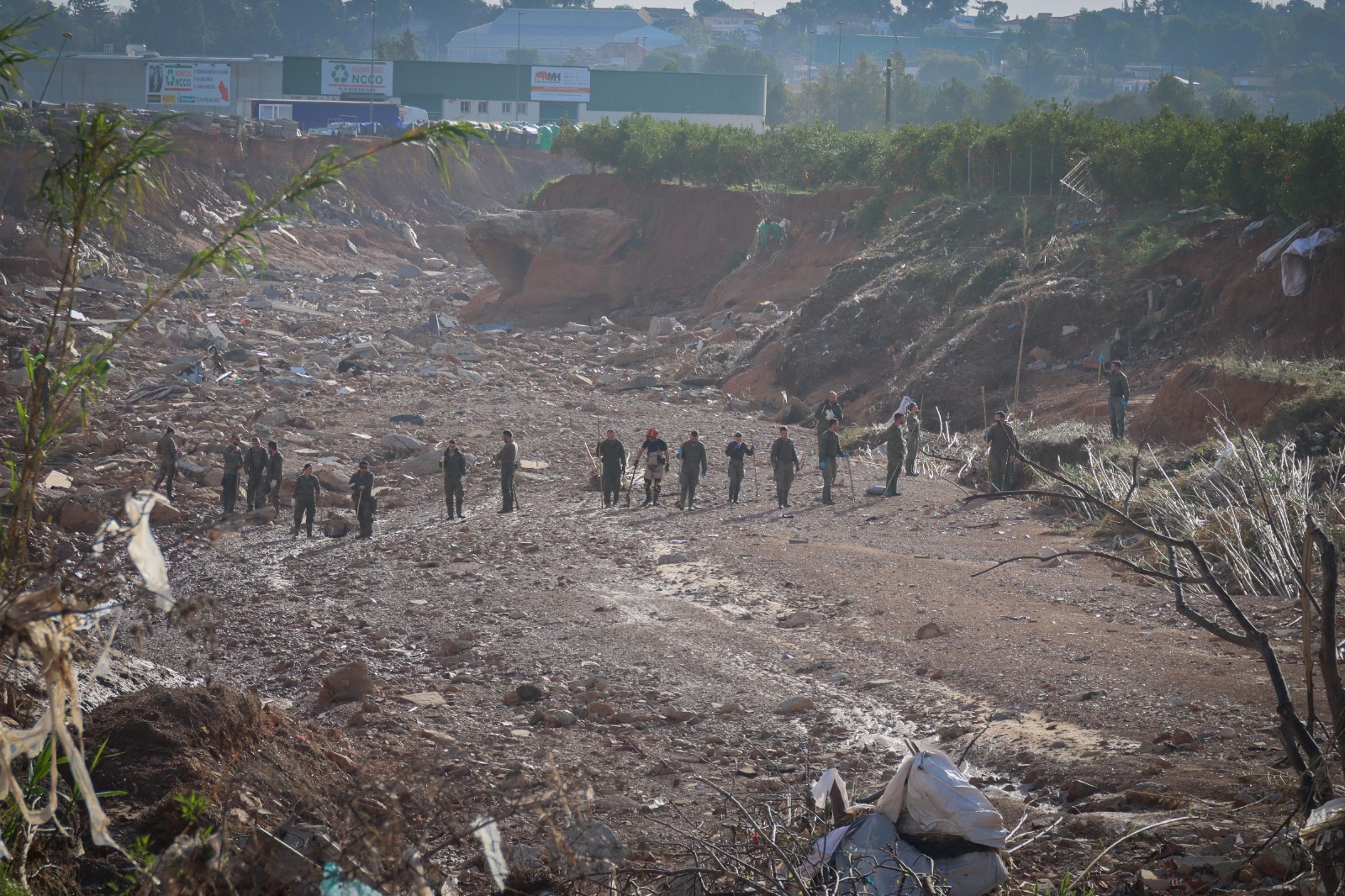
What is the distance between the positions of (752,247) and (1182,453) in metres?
20.4

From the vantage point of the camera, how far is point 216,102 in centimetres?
5762

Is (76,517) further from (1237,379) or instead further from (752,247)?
(752,247)

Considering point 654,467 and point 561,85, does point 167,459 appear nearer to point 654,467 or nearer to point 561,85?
point 654,467

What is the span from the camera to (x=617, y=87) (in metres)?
62.8

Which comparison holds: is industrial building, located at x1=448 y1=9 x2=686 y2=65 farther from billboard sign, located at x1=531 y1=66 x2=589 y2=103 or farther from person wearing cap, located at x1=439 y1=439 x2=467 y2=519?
person wearing cap, located at x1=439 y1=439 x2=467 y2=519

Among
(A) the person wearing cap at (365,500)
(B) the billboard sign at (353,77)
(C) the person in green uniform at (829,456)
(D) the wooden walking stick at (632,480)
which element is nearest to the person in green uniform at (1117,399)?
(C) the person in green uniform at (829,456)

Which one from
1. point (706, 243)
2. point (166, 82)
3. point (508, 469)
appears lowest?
point (508, 469)

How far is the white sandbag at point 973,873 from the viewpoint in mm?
3900

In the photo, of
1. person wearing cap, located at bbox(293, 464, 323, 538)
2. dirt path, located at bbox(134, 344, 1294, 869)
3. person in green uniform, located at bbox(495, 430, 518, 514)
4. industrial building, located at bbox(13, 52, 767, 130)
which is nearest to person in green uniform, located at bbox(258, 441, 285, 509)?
dirt path, located at bbox(134, 344, 1294, 869)

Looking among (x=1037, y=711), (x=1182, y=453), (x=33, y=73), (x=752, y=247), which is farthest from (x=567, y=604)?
(x=33, y=73)

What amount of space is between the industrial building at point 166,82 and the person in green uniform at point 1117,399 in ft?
175

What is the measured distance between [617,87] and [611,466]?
53829 millimetres

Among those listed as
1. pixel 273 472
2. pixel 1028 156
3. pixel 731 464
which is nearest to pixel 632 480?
pixel 731 464

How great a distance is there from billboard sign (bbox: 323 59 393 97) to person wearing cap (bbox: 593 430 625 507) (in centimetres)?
5324
